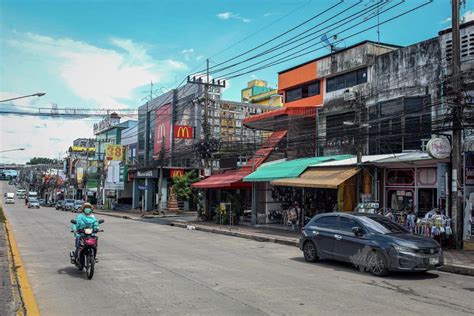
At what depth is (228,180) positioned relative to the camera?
28.8 m

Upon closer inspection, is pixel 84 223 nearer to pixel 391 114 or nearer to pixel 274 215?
pixel 391 114

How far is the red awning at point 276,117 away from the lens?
87.5 feet

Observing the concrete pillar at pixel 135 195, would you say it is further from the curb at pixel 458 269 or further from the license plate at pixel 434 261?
the license plate at pixel 434 261

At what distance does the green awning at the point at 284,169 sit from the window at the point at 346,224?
396 inches

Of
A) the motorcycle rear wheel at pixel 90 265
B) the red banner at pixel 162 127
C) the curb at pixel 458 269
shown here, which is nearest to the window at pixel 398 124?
the curb at pixel 458 269

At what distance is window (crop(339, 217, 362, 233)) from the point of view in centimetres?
1230

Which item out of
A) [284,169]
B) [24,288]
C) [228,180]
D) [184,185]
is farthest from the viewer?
[184,185]

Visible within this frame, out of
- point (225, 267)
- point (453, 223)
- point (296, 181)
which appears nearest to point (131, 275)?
point (225, 267)

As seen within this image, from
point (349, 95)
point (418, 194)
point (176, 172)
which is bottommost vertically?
point (418, 194)

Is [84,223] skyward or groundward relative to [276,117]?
groundward

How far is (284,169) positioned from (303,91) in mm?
5908

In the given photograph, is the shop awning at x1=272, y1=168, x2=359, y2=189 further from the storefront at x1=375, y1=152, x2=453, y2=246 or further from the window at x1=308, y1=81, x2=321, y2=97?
the window at x1=308, y1=81, x2=321, y2=97

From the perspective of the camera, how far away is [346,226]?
1248 cm

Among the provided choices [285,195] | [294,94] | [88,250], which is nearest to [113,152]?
[294,94]
